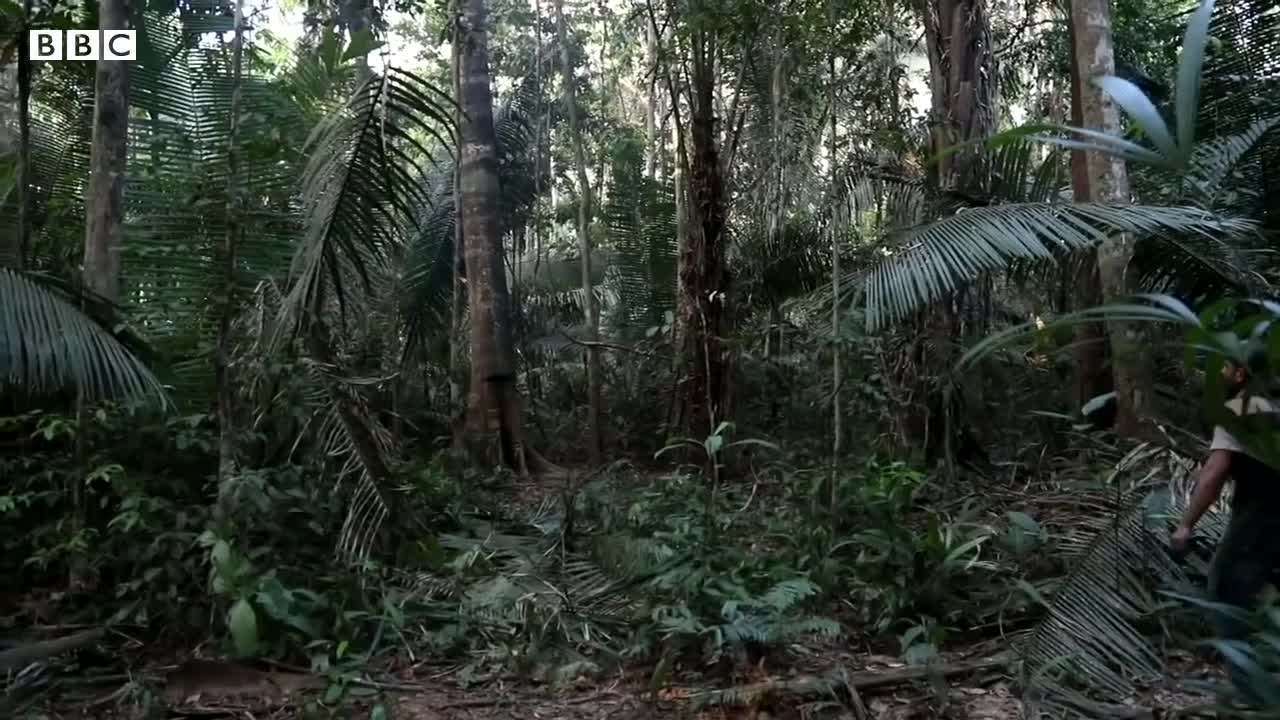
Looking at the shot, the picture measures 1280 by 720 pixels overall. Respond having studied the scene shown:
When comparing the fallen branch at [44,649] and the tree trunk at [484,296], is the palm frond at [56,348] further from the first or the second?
the tree trunk at [484,296]

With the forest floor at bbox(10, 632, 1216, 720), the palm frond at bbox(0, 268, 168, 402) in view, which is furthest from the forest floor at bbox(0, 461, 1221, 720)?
the palm frond at bbox(0, 268, 168, 402)

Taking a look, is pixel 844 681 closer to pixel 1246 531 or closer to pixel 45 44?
pixel 1246 531

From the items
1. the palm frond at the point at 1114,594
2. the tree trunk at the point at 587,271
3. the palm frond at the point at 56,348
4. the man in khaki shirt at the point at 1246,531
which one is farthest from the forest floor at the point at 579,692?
the tree trunk at the point at 587,271

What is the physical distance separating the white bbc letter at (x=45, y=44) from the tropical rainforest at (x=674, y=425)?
131mm

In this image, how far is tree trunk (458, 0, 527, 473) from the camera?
315 inches

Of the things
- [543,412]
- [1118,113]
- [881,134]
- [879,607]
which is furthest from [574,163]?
[879,607]

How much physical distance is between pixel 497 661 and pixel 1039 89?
31.2 ft

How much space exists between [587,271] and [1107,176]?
667 centimetres

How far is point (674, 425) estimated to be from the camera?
706cm

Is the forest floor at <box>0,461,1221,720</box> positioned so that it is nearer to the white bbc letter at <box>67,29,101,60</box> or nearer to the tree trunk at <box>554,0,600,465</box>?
the white bbc letter at <box>67,29,101,60</box>

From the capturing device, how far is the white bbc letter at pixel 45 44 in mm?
5199

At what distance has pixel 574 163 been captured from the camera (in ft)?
44.4

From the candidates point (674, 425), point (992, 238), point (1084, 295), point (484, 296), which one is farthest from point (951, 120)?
point (484, 296)

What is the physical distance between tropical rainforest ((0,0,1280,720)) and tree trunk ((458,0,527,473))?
53 cm
